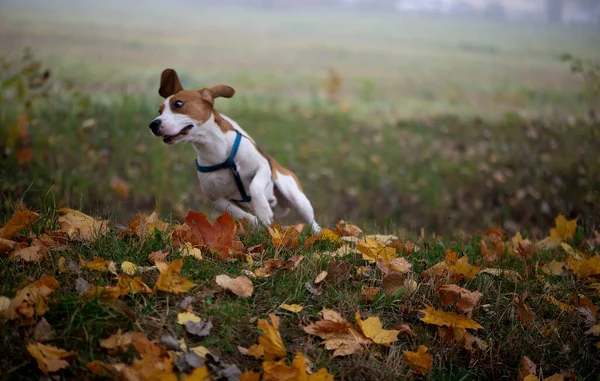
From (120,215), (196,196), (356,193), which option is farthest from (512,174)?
(120,215)

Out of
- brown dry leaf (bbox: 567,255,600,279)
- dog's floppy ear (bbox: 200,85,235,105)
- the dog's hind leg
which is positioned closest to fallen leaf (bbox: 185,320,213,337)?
dog's floppy ear (bbox: 200,85,235,105)

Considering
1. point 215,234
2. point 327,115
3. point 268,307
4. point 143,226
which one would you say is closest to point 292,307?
point 268,307

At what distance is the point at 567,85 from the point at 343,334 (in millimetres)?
12203

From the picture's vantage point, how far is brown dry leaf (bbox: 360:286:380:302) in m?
2.86

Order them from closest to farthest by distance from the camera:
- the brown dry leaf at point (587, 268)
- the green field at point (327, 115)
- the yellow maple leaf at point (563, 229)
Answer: the brown dry leaf at point (587, 268) → the yellow maple leaf at point (563, 229) → the green field at point (327, 115)

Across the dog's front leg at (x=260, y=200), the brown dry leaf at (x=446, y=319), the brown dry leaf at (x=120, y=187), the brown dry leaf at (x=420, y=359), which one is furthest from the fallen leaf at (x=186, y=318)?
the brown dry leaf at (x=120, y=187)

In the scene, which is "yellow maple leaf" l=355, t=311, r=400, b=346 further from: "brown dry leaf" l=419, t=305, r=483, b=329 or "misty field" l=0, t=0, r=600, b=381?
"brown dry leaf" l=419, t=305, r=483, b=329

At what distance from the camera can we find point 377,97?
12.1 meters

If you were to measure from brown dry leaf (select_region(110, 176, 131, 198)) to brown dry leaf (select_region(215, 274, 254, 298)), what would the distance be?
13.6ft

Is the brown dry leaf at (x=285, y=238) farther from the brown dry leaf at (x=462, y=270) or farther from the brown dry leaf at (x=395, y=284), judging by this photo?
the brown dry leaf at (x=462, y=270)

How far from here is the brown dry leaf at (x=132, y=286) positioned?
99.7 inches

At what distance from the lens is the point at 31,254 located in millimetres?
2719

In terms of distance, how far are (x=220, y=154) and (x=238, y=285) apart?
1.15 m

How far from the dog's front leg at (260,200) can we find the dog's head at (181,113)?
18.1 inches
